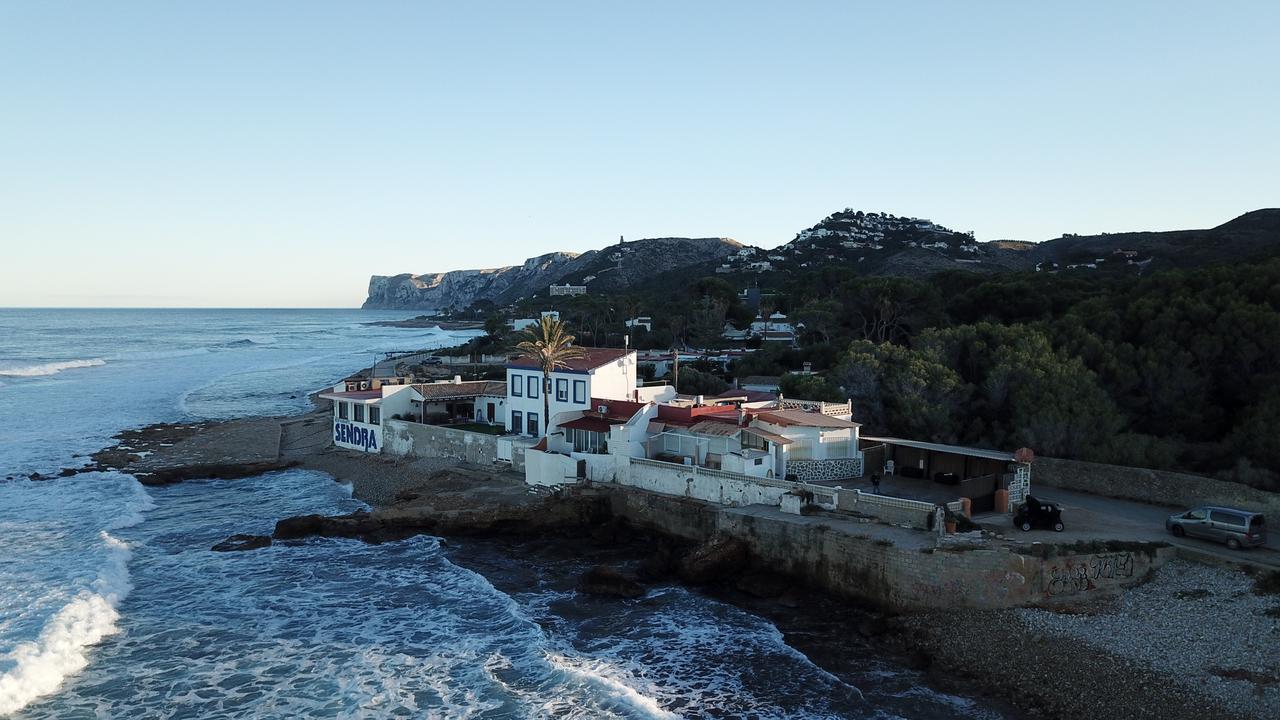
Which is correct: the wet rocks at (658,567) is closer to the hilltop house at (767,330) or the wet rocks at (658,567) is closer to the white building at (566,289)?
the hilltop house at (767,330)

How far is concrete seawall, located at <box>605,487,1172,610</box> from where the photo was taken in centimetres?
2020

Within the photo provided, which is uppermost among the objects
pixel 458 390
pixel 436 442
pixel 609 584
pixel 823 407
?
pixel 823 407

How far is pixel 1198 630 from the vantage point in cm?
1808

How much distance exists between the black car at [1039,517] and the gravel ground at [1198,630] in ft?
9.21

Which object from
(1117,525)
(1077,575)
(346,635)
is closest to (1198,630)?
(1077,575)

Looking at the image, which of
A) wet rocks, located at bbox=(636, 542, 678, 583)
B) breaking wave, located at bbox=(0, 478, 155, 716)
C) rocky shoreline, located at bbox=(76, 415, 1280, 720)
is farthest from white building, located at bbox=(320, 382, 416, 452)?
wet rocks, located at bbox=(636, 542, 678, 583)

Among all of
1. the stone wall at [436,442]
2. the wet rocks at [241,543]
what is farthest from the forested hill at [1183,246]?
the wet rocks at [241,543]

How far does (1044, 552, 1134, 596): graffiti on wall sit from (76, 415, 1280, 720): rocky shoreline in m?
0.80

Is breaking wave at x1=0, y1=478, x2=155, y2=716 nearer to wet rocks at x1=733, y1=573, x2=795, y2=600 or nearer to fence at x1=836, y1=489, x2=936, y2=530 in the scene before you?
wet rocks at x1=733, y1=573, x2=795, y2=600

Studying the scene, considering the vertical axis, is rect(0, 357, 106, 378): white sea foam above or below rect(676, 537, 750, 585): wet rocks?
Answer: above

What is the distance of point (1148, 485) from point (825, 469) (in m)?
10.3

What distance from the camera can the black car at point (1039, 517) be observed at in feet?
74.1

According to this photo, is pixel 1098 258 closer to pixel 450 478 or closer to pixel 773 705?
pixel 450 478

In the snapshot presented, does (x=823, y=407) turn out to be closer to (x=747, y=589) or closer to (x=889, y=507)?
(x=889, y=507)
